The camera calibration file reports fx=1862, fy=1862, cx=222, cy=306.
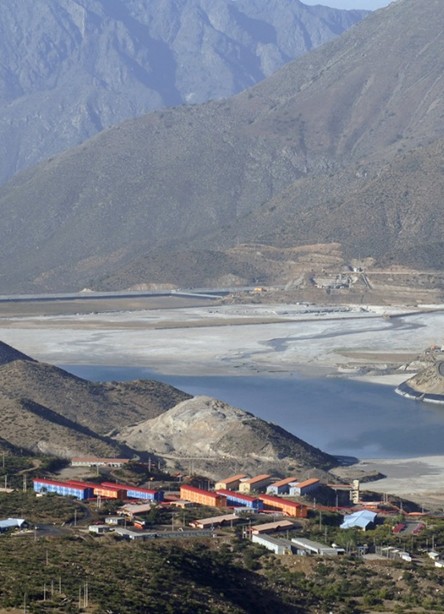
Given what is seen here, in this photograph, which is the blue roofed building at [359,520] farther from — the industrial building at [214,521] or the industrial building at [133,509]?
the industrial building at [133,509]

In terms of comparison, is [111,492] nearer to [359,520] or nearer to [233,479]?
[359,520]

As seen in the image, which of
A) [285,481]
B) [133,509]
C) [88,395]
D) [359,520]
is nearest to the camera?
[133,509]

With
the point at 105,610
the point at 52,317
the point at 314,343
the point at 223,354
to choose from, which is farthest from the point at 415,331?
the point at 105,610

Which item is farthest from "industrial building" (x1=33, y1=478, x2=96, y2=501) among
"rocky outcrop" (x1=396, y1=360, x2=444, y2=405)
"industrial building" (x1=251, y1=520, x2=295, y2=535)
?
"rocky outcrop" (x1=396, y1=360, x2=444, y2=405)

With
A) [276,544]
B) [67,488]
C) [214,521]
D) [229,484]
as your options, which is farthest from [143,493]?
[276,544]

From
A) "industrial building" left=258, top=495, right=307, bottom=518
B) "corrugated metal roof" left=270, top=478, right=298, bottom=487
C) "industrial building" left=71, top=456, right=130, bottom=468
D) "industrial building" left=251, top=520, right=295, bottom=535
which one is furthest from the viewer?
"industrial building" left=71, top=456, right=130, bottom=468

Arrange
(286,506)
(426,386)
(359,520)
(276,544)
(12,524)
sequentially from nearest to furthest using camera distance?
1. (276,544)
2. (12,524)
3. (359,520)
4. (286,506)
5. (426,386)

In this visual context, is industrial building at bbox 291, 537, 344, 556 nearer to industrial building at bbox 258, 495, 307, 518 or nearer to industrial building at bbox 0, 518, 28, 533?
industrial building at bbox 258, 495, 307, 518
